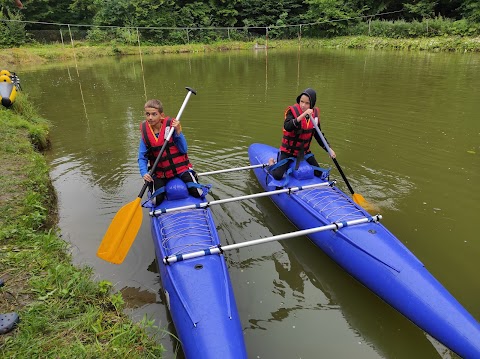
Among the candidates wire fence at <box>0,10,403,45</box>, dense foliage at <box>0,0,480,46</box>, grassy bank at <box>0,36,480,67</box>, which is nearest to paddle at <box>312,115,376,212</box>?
grassy bank at <box>0,36,480,67</box>

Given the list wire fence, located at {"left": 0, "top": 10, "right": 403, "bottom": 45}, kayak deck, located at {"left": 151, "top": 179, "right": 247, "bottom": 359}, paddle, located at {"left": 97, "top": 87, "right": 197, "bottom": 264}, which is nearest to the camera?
kayak deck, located at {"left": 151, "top": 179, "right": 247, "bottom": 359}

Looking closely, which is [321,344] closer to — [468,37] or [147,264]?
[147,264]

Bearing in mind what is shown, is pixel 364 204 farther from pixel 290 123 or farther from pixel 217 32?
pixel 217 32

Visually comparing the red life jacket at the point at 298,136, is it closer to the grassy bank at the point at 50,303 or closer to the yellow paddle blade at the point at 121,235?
the yellow paddle blade at the point at 121,235

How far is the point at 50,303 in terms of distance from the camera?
2.66 meters

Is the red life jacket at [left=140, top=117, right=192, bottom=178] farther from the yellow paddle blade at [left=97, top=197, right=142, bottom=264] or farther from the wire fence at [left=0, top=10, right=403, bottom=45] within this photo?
the wire fence at [left=0, top=10, right=403, bottom=45]

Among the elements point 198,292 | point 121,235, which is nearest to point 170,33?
point 121,235

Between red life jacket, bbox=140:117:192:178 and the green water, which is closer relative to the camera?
the green water

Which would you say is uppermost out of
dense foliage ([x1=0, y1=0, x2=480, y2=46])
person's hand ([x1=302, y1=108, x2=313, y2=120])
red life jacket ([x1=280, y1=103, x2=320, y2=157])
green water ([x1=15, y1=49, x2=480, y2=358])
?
dense foliage ([x1=0, y1=0, x2=480, y2=46])

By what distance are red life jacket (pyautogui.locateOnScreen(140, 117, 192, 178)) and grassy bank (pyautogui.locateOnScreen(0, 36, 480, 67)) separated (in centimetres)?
1718

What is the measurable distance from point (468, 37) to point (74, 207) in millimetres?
26442

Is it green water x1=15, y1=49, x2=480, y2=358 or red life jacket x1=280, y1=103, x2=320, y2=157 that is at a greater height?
red life jacket x1=280, y1=103, x2=320, y2=157

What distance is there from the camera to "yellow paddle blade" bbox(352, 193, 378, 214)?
468 centimetres

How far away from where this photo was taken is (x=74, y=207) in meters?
5.43
